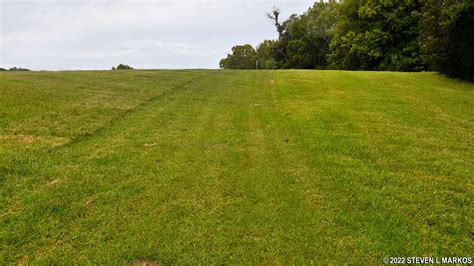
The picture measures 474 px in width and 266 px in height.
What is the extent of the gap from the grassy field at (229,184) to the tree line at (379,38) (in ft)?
22.9

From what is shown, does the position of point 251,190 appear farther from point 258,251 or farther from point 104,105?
point 104,105

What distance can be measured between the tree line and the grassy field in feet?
22.9

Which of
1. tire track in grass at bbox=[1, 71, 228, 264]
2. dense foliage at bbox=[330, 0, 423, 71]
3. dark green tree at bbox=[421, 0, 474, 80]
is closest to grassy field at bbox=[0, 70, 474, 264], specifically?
tire track in grass at bbox=[1, 71, 228, 264]

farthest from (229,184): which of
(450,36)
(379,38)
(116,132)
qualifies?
(379,38)

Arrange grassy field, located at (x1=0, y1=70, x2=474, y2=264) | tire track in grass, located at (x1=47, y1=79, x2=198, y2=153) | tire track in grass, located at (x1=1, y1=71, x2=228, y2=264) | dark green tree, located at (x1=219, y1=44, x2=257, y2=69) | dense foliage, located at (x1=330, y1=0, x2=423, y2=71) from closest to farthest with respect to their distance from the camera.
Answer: grassy field, located at (x1=0, y1=70, x2=474, y2=264)
tire track in grass, located at (x1=1, y1=71, x2=228, y2=264)
tire track in grass, located at (x1=47, y1=79, x2=198, y2=153)
dense foliage, located at (x1=330, y1=0, x2=423, y2=71)
dark green tree, located at (x1=219, y1=44, x2=257, y2=69)

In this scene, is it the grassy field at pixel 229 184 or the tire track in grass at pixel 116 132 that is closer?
the grassy field at pixel 229 184

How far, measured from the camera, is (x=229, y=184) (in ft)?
16.2

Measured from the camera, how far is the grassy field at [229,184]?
11.2 ft

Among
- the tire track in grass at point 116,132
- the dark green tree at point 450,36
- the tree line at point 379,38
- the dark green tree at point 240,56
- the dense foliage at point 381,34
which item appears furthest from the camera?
the dark green tree at point 240,56

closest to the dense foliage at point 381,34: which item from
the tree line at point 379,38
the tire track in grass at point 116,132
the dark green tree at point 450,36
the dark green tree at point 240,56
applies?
the tree line at point 379,38

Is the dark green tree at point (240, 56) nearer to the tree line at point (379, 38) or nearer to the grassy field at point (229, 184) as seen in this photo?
the tree line at point (379, 38)

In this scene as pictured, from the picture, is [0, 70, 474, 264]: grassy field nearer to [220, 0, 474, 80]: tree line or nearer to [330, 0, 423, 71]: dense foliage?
[220, 0, 474, 80]: tree line

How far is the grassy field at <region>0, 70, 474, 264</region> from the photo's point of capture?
135 inches

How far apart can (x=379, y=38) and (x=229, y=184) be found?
110 feet
